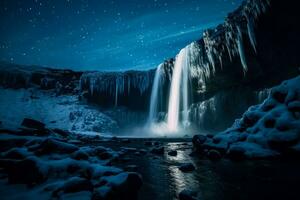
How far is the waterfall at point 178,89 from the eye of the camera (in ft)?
121

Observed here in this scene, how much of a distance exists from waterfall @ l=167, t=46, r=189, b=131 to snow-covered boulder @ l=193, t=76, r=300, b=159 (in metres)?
23.0

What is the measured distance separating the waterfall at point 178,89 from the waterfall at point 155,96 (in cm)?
373

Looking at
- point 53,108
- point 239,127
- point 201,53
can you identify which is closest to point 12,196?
point 239,127

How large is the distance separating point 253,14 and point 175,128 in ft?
78.6

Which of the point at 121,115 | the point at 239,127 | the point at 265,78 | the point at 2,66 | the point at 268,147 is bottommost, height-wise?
the point at 268,147

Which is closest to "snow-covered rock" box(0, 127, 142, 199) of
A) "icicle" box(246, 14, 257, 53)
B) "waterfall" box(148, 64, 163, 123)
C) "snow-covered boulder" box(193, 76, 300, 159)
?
"snow-covered boulder" box(193, 76, 300, 159)

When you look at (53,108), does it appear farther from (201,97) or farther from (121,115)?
(201,97)

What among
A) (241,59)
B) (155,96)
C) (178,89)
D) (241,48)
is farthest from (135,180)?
(155,96)

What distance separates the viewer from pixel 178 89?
131ft

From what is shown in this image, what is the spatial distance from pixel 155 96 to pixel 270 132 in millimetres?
34369

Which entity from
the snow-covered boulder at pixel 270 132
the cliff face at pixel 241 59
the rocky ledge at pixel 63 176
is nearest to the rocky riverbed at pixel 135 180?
the rocky ledge at pixel 63 176

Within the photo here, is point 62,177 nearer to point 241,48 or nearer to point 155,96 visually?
point 241,48

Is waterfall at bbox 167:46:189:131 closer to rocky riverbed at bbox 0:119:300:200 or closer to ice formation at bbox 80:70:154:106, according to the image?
ice formation at bbox 80:70:154:106

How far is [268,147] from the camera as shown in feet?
37.1
